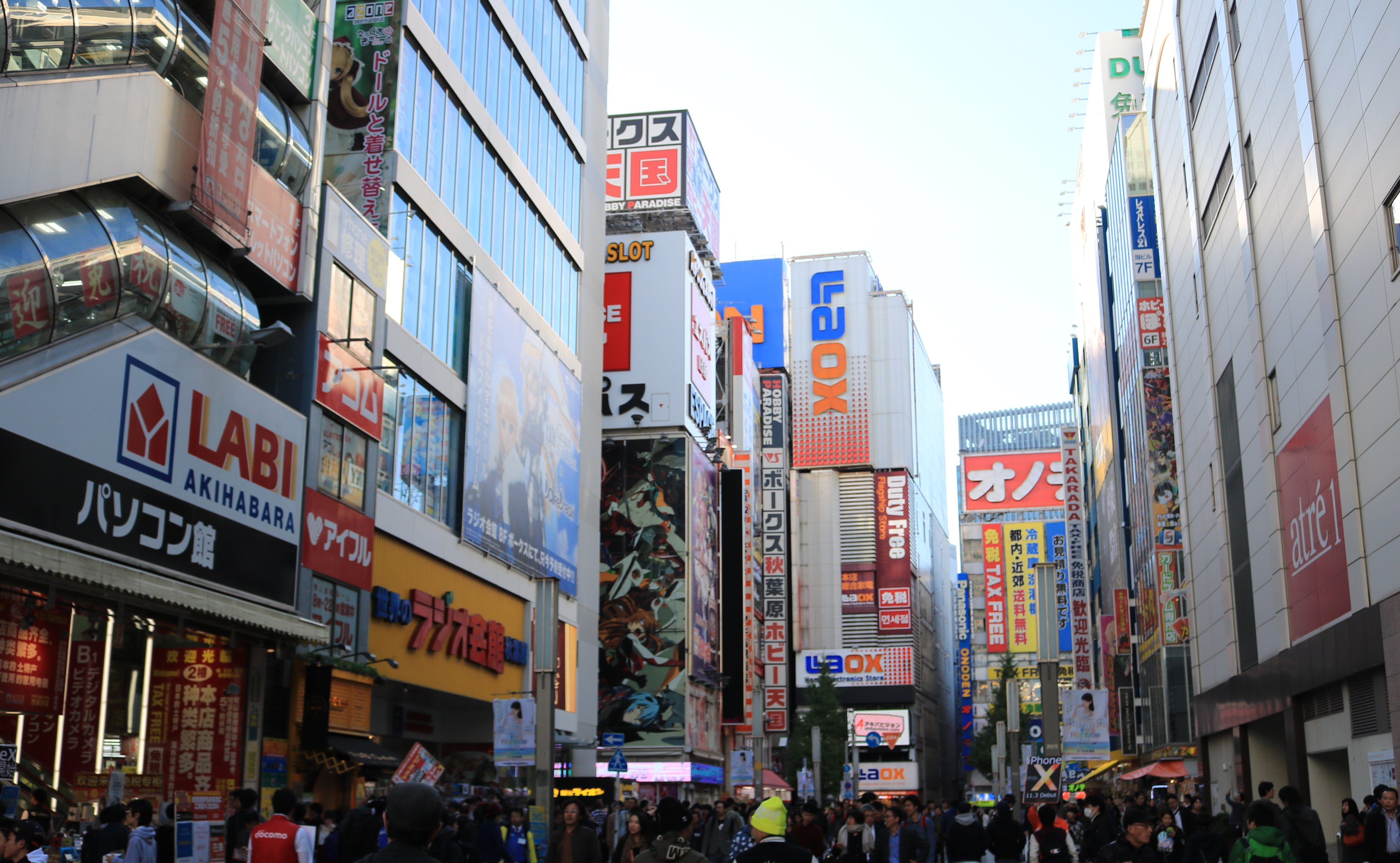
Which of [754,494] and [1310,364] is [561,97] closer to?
[1310,364]

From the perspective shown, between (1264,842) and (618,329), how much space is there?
1969 inches

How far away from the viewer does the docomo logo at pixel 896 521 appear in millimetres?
100312

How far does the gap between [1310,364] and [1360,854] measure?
829cm

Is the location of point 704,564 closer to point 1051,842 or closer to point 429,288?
point 429,288

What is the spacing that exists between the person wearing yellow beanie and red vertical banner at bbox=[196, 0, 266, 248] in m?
13.7

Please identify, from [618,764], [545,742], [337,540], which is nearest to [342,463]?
[337,540]

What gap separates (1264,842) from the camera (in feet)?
32.3

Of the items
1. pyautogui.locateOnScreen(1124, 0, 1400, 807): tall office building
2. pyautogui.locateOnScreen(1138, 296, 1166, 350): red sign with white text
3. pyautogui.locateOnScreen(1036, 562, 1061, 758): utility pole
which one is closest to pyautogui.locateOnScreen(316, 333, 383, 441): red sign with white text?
pyautogui.locateOnScreen(1036, 562, 1061, 758): utility pole

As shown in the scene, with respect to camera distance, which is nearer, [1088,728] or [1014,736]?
[1088,728]

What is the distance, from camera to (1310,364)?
2106 cm

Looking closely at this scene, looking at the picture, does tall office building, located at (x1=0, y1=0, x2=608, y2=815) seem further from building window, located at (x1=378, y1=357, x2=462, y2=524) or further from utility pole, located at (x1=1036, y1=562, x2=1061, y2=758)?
utility pole, located at (x1=1036, y1=562, x2=1061, y2=758)

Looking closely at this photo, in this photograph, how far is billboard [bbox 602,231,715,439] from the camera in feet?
190

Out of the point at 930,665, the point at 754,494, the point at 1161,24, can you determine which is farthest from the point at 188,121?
the point at 930,665

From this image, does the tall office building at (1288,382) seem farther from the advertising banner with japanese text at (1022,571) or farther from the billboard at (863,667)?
the advertising banner with japanese text at (1022,571)
